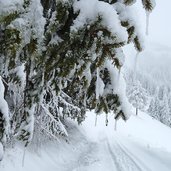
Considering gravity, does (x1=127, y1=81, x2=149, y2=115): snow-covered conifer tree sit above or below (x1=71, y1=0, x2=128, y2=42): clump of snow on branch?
below

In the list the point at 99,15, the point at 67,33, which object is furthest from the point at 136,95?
the point at 99,15

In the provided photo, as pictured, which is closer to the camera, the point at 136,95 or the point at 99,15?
the point at 99,15

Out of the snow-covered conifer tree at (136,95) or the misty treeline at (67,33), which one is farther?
the snow-covered conifer tree at (136,95)

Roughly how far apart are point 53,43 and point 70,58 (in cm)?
19

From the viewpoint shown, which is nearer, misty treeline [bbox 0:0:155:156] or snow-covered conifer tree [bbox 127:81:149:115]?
misty treeline [bbox 0:0:155:156]

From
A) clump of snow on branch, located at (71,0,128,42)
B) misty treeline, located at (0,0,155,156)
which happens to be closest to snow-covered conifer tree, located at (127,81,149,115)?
misty treeline, located at (0,0,155,156)

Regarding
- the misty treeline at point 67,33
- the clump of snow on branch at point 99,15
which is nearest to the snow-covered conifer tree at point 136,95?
the misty treeline at point 67,33

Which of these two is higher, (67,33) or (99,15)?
(99,15)

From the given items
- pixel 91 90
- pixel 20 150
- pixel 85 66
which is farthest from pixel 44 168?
pixel 85 66

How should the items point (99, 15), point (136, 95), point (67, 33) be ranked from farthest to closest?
point (136, 95), point (67, 33), point (99, 15)

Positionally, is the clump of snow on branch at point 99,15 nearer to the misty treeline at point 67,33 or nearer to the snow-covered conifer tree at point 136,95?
the misty treeline at point 67,33

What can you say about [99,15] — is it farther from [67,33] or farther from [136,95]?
[136,95]

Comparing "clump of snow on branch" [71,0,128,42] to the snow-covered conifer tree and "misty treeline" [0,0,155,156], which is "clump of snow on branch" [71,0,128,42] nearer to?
"misty treeline" [0,0,155,156]

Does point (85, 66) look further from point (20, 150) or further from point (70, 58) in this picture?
point (20, 150)
